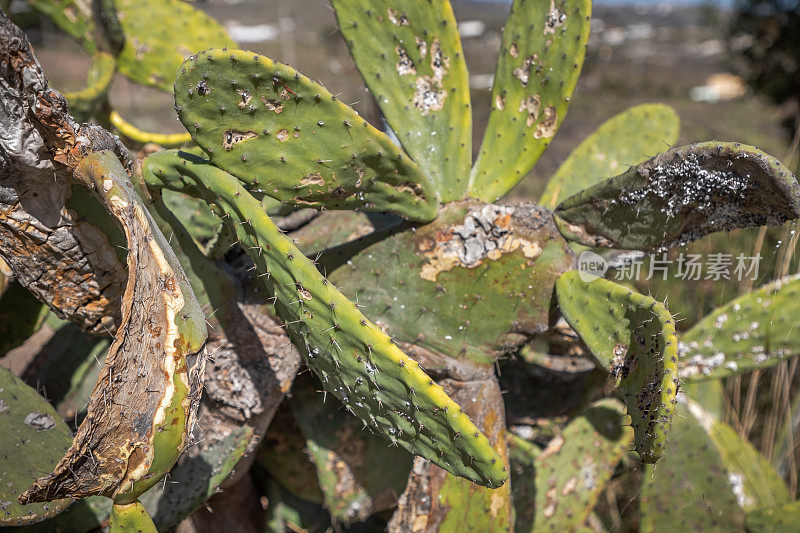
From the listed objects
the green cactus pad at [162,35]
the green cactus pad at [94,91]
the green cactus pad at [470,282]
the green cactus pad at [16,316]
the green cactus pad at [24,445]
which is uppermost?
the green cactus pad at [162,35]

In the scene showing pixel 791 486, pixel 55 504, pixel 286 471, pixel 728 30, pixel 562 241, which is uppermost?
pixel 728 30

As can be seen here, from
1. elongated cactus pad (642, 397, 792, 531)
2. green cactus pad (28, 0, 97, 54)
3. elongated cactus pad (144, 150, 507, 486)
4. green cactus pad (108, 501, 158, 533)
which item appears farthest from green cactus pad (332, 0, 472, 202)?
green cactus pad (28, 0, 97, 54)

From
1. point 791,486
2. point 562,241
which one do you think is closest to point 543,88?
point 562,241

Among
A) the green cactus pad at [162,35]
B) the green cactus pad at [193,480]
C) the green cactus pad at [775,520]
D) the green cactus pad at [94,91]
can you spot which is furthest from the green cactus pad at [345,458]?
the green cactus pad at [162,35]

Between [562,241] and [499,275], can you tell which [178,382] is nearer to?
[499,275]

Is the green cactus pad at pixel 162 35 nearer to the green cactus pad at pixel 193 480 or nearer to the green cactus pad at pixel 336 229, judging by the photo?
the green cactus pad at pixel 336 229

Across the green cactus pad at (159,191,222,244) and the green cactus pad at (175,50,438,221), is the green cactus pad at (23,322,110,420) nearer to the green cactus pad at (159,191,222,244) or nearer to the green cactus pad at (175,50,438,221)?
the green cactus pad at (159,191,222,244)
